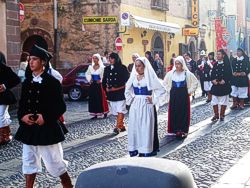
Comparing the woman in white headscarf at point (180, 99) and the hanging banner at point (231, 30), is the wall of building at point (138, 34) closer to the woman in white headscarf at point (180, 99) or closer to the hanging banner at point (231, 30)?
the woman in white headscarf at point (180, 99)

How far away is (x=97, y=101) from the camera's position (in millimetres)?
13297

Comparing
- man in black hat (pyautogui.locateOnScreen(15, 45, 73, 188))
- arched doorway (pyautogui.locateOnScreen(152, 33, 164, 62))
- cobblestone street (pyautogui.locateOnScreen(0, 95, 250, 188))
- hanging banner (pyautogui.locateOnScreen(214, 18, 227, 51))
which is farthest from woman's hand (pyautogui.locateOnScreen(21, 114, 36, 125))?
hanging banner (pyautogui.locateOnScreen(214, 18, 227, 51))

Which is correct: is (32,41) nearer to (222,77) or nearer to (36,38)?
(36,38)

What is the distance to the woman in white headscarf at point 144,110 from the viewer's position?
25.2ft

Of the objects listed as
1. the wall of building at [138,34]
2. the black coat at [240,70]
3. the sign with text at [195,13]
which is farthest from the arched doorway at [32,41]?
the sign with text at [195,13]

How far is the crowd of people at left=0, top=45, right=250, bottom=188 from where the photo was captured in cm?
552

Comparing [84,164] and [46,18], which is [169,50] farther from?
[84,164]

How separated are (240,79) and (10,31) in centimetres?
692

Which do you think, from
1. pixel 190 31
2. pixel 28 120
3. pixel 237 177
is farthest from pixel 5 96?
pixel 190 31

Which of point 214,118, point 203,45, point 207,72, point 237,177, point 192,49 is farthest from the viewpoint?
point 203,45

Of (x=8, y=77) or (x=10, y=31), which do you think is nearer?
(x=8, y=77)

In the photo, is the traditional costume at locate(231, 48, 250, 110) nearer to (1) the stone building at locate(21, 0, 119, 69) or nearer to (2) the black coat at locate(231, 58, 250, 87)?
(2) the black coat at locate(231, 58, 250, 87)

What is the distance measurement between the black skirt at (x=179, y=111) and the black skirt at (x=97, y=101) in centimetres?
333

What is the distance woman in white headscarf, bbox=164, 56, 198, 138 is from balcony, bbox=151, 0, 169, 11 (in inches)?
713
